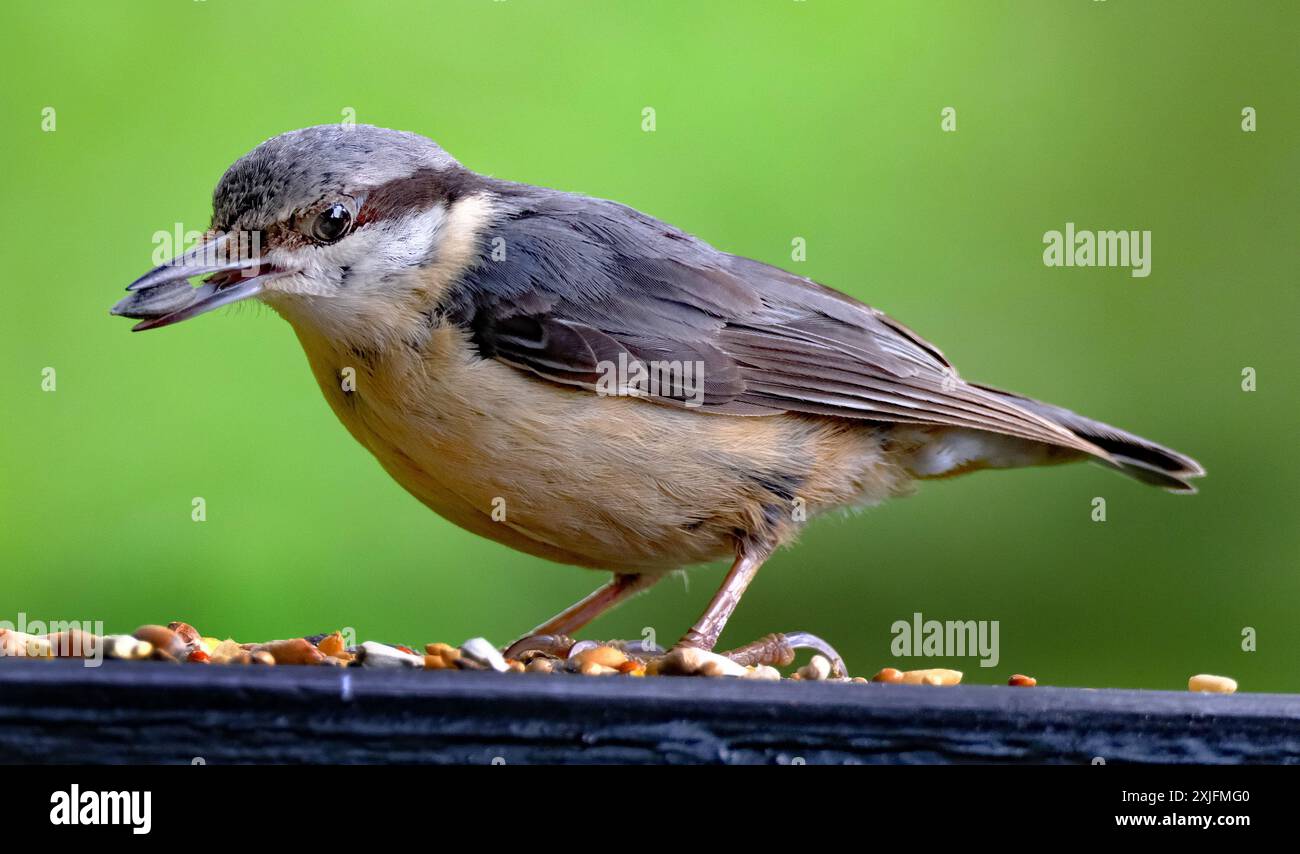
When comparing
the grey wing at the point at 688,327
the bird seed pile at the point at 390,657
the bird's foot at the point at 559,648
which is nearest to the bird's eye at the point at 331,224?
the grey wing at the point at 688,327

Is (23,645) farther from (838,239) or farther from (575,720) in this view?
(838,239)

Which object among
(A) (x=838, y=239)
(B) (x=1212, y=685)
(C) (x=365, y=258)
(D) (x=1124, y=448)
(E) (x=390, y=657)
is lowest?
(B) (x=1212, y=685)

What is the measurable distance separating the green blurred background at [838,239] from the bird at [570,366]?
2.84 ft

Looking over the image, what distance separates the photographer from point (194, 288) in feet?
9.12

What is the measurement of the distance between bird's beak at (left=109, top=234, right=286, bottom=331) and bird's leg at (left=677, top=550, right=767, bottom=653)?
1232mm

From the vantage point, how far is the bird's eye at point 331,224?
2.96 meters

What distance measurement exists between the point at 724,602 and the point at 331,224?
125 cm

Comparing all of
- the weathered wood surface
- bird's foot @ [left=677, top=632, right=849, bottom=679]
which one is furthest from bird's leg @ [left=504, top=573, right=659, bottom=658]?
the weathered wood surface

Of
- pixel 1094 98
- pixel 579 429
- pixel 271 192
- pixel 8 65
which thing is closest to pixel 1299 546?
pixel 1094 98

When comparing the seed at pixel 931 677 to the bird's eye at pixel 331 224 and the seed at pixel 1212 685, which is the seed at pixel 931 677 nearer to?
the seed at pixel 1212 685

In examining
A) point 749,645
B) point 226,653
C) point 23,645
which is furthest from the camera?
point 749,645

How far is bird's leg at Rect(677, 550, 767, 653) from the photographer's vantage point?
10.3 ft

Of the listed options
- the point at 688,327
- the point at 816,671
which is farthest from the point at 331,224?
the point at 816,671
